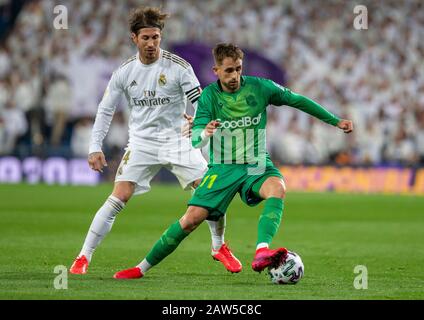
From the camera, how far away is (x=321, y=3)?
27750mm

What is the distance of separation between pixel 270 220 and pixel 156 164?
1580 mm

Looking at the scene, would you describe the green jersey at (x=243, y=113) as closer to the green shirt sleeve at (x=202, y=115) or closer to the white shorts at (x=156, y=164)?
the green shirt sleeve at (x=202, y=115)

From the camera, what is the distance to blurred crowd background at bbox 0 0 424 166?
24359mm

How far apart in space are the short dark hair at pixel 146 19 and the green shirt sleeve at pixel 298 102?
45.3 inches

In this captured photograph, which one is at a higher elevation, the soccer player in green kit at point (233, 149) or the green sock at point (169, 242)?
the soccer player in green kit at point (233, 149)

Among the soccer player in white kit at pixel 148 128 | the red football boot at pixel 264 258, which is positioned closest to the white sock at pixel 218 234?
the soccer player in white kit at pixel 148 128

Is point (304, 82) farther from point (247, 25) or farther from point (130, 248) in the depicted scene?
point (130, 248)

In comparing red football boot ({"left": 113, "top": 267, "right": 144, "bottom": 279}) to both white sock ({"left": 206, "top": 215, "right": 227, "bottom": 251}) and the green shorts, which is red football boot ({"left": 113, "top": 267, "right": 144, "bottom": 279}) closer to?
the green shorts

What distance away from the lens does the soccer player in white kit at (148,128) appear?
895 cm

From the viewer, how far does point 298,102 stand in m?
8.48

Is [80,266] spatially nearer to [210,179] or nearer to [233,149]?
[210,179]

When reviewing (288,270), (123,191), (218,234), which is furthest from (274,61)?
(288,270)
